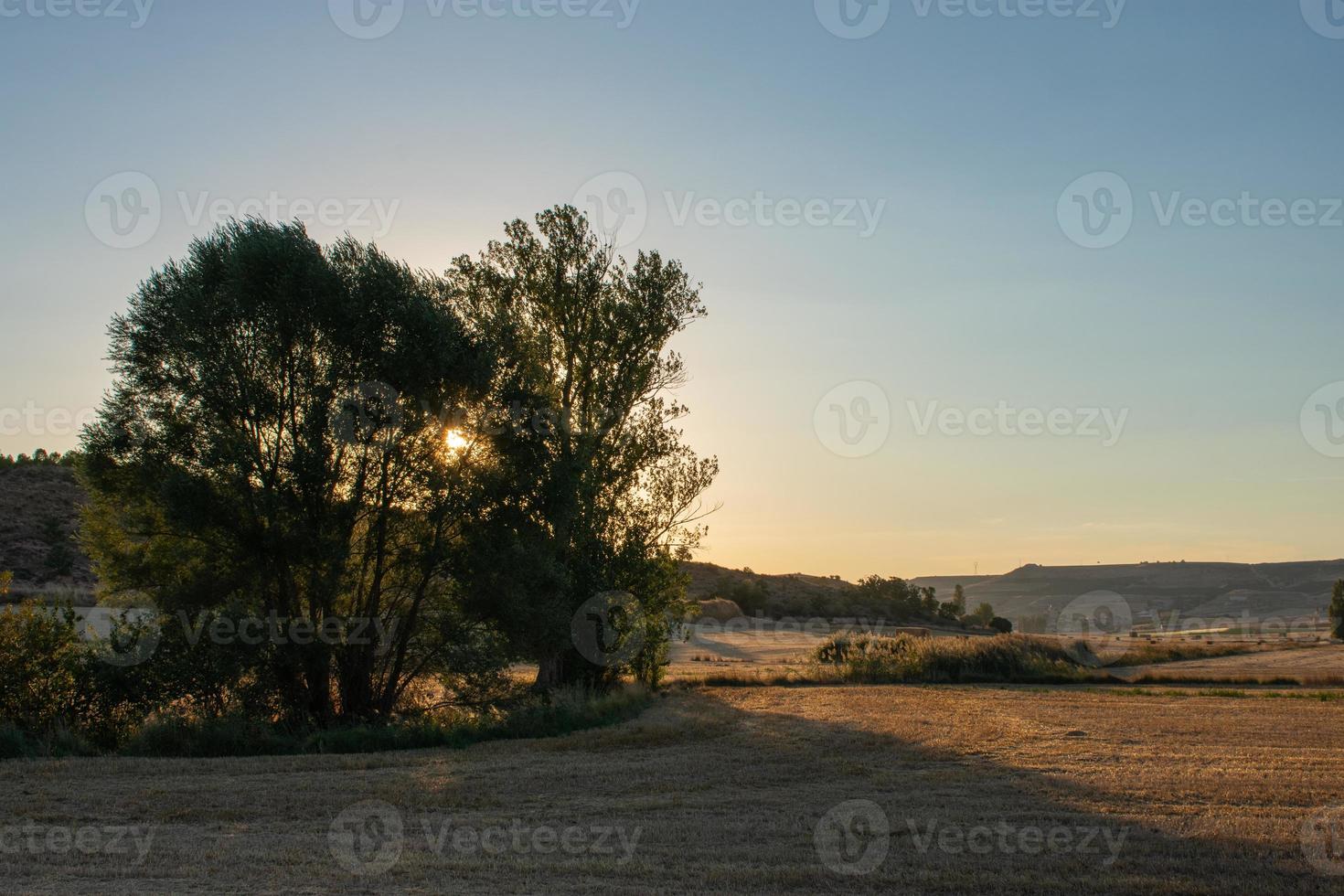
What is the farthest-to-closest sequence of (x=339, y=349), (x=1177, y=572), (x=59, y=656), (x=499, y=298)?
(x=1177, y=572)
(x=499, y=298)
(x=339, y=349)
(x=59, y=656)

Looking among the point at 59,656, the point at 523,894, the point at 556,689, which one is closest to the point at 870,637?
the point at 556,689

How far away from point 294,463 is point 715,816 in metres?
12.0

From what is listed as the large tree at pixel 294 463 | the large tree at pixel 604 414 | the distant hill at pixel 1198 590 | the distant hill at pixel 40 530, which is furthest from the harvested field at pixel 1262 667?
the distant hill at pixel 1198 590

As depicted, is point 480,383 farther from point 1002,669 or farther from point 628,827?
point 1002,669

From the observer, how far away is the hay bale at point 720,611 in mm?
73562

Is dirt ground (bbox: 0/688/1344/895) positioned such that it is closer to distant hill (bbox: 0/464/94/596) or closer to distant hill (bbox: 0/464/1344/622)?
distant hill (bbox: 0/464/1344/622)

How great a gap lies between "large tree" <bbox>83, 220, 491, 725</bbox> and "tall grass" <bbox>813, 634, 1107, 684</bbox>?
17.9 m

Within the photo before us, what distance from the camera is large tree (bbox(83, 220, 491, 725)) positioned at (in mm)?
19766

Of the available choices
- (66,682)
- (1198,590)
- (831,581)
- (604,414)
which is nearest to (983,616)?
(831,581)

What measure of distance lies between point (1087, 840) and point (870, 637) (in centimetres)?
2917

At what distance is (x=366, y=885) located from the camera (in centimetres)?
880

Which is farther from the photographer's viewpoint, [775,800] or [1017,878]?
[775,800]

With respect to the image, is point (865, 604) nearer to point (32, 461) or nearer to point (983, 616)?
point (983, 616)

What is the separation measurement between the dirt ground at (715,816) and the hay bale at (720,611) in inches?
2146
